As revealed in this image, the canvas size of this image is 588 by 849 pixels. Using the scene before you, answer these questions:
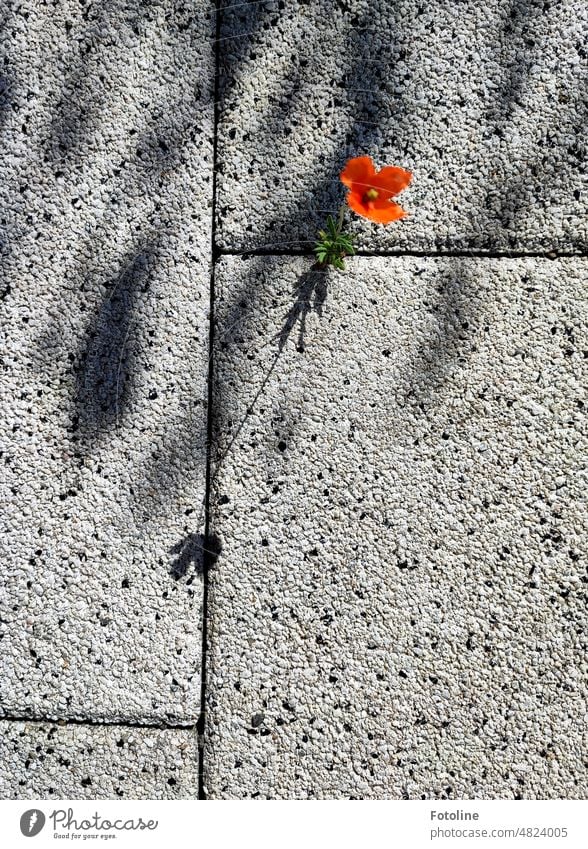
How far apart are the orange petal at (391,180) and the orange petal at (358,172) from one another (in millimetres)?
25

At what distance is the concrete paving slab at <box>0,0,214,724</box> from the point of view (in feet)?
8.30

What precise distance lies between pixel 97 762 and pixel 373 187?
1.97 metres

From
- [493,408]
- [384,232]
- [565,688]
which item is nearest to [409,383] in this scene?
[493,408]

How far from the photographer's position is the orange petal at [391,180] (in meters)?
2.38

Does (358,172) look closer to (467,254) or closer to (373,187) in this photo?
(373,187)

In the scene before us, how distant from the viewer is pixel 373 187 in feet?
7.81

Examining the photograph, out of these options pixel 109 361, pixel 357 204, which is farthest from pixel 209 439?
pixel 357 204

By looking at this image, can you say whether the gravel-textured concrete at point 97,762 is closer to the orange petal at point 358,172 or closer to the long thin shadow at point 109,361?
the long thin shadow at point 109,361

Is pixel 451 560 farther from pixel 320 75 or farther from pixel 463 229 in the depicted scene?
pixel 320 75

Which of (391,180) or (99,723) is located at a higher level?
(391,180)

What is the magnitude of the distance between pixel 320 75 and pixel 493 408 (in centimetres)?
126
